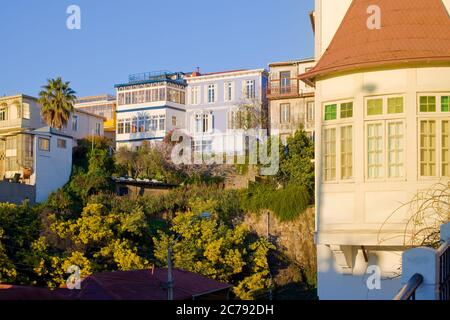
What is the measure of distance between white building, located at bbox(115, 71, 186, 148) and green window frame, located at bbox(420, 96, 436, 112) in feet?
144

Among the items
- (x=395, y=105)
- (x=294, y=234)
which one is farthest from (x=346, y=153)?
(x=294, y=234)

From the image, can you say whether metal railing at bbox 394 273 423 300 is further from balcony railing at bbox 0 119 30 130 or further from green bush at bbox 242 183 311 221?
balcony railing at bbox 0 119 30 130

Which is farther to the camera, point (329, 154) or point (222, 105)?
point (222, 105)

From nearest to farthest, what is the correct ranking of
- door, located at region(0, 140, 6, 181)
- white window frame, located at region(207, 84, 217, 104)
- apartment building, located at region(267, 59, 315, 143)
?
1. door, located at region(0, 140, 6, 181)
2. apartment building, located at region(267, 59, 315, 143)
3. white window frame, located at region(207, 84, 217, 104)

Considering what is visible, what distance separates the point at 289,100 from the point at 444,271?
41.6 metres

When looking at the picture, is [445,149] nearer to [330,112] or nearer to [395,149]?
[395,149]

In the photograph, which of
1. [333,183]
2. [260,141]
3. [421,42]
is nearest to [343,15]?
[421,42]

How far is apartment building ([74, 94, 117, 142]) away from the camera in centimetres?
6662

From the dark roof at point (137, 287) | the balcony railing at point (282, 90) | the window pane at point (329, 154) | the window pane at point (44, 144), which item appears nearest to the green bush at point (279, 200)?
the dark roof at point (137, 287)

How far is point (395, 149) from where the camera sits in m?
12.4

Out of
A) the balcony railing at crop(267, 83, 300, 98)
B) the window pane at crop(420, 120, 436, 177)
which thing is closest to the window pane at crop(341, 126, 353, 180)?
the window pane at crop(420, 120, 436, 177)

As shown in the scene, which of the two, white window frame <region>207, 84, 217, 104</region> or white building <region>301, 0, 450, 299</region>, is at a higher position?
white window frame <region>207, 84, 217, 104</region>
